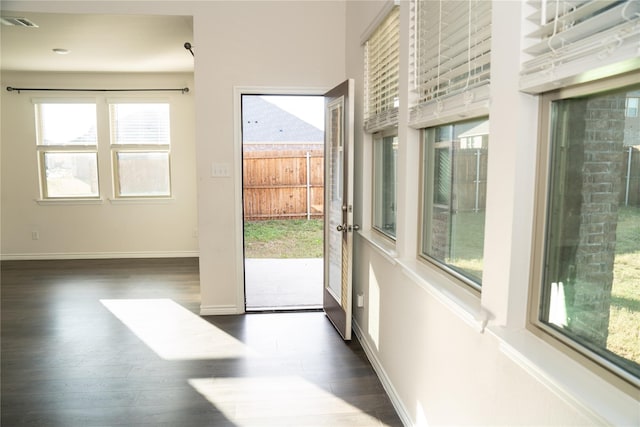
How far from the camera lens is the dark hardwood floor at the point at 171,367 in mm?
2408

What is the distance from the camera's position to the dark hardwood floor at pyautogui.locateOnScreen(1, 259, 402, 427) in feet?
7.90

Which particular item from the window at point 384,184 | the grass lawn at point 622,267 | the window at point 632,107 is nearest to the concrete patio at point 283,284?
the window at point 384,184

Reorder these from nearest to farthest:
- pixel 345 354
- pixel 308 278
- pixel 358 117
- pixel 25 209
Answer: pixel 345 354
pixel 358 117
pixel 308 278
pixel 25 209

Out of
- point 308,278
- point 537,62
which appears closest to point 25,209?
point 308,278

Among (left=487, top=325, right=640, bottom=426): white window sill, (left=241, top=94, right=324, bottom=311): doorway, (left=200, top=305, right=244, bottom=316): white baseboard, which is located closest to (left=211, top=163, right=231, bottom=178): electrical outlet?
(left=200, top=305, right=244, bottom=316): white baseboard

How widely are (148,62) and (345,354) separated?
4446 mm

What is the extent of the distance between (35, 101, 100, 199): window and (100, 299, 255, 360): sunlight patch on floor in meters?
2.69

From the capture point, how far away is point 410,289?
2238 millimetres

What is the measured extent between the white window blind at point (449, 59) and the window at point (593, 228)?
0.36 meters

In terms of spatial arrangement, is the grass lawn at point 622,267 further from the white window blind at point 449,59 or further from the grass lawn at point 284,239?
the grass lawn at point 284,239

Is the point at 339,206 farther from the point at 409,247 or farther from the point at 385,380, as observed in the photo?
the point at 385,380

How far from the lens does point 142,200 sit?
6.39 meters

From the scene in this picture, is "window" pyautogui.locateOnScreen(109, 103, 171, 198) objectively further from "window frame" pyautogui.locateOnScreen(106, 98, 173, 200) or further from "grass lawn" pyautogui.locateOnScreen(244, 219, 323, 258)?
"grass lawn" pyautogui.locateOnScreen(244, 219, 323, 258)

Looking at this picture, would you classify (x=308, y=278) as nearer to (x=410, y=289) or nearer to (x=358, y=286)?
(x=358, y=286)
